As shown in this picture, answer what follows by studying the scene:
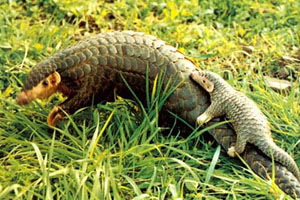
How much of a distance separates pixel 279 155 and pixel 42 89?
4.97 feet

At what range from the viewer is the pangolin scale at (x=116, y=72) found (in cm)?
365

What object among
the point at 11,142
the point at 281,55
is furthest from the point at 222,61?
the point at 11,142

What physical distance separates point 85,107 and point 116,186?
29.9 inches

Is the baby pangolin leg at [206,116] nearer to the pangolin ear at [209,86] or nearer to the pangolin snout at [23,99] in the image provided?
the pangolin ear at [209,86]

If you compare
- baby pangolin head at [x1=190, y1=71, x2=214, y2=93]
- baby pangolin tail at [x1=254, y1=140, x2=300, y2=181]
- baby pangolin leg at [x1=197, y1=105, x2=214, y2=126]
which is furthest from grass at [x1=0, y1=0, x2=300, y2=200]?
baby pangolin head at [x1=190, y1=71, x2=214, y2=93]

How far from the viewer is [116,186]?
3.21 metres

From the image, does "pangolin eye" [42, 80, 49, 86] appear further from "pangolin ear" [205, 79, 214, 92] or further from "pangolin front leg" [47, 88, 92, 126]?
"pangolin ear" [205, 79, 214, 92]

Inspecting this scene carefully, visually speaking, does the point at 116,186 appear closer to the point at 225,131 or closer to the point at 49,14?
the point at 225,131

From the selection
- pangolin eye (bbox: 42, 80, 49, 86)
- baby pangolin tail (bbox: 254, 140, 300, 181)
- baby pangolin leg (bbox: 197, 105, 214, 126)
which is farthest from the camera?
pangolin eye (bbox: 42, 80, 49, 86)

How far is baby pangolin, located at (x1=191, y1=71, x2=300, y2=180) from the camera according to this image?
3.41 metres

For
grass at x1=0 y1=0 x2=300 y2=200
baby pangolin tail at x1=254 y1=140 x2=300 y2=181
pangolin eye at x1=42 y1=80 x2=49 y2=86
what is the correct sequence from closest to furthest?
1. grass at x1=0 y1=0 x2=300 y2=200
2. baby pangolin tail at x1=254 y1=140 x2=300 y2=181
3. pangolin eye at x1=42 y1=80 x2=49 y2=86

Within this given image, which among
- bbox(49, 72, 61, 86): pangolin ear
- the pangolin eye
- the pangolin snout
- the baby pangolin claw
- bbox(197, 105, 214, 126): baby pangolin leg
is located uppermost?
bbox(49, 72, 61, 86): pangolin ear

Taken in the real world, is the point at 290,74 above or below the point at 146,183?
above

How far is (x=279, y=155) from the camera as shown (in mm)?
3379
